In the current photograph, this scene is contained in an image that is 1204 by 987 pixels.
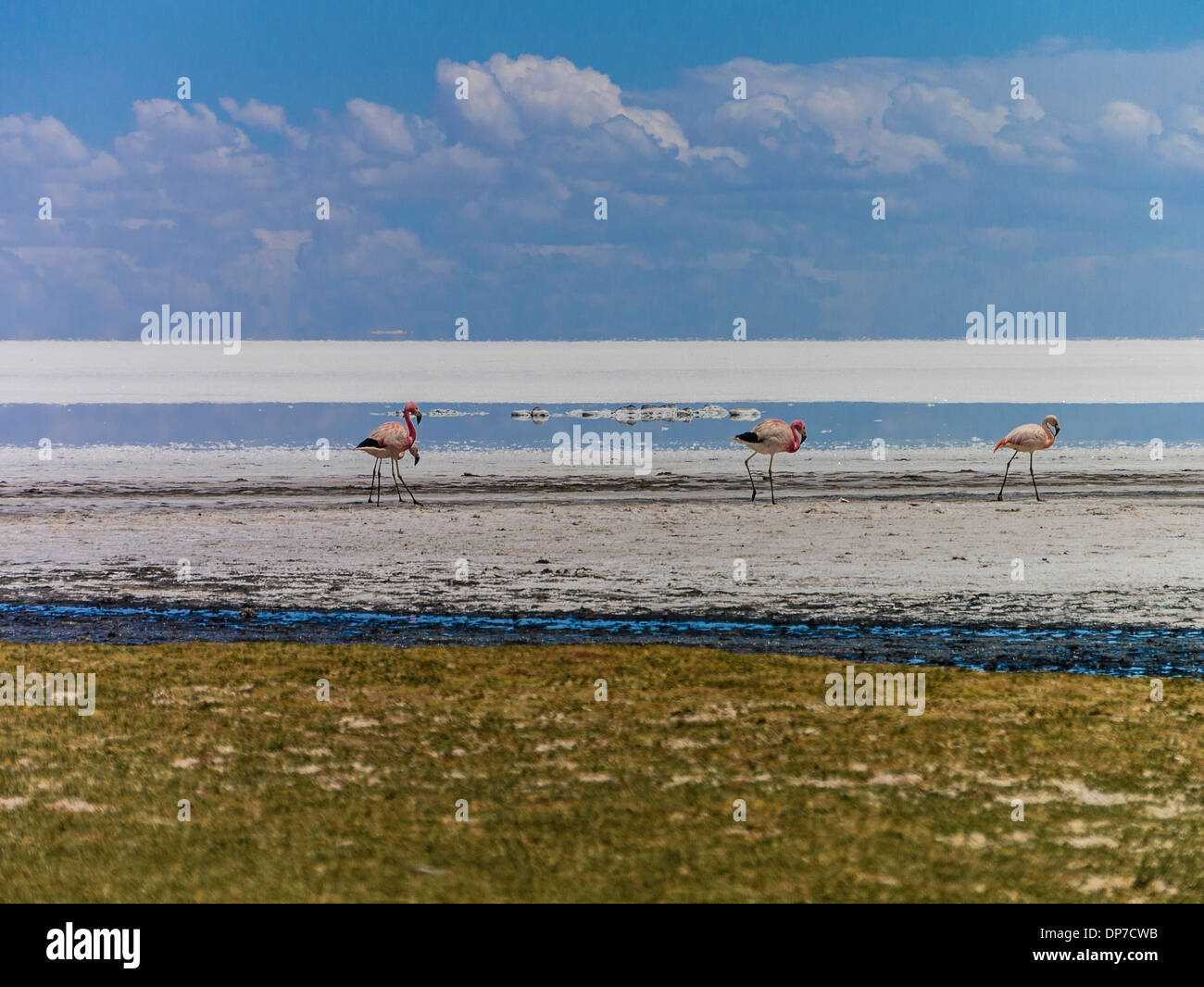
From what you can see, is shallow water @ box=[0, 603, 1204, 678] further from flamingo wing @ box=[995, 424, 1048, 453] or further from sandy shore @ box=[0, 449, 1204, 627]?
flamingo wing @ box=[995, 424, 1048, 453]

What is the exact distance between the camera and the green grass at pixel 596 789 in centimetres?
608

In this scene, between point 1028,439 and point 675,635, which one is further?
point 1028,439

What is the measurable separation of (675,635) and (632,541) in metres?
6.98

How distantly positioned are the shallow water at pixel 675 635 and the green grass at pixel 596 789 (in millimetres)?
1836

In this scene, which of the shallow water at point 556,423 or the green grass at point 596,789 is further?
the shallow water at point 556,423

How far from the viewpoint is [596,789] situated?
742cm

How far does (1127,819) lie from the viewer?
6996 mm

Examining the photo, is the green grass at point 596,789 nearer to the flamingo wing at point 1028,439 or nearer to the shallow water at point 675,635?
the shallow water at point 675,635

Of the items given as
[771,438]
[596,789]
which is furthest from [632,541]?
[596,789]

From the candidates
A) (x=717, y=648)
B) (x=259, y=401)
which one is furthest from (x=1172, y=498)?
(x=259, y=401)

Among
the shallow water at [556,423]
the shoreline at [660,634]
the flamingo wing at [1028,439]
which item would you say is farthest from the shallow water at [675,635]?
the shallow water at [556,423]

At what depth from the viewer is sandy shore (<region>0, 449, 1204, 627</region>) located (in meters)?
16.3

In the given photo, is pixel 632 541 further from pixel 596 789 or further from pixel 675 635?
pixel 596 789

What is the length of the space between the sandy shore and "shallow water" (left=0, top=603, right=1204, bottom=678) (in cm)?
59
